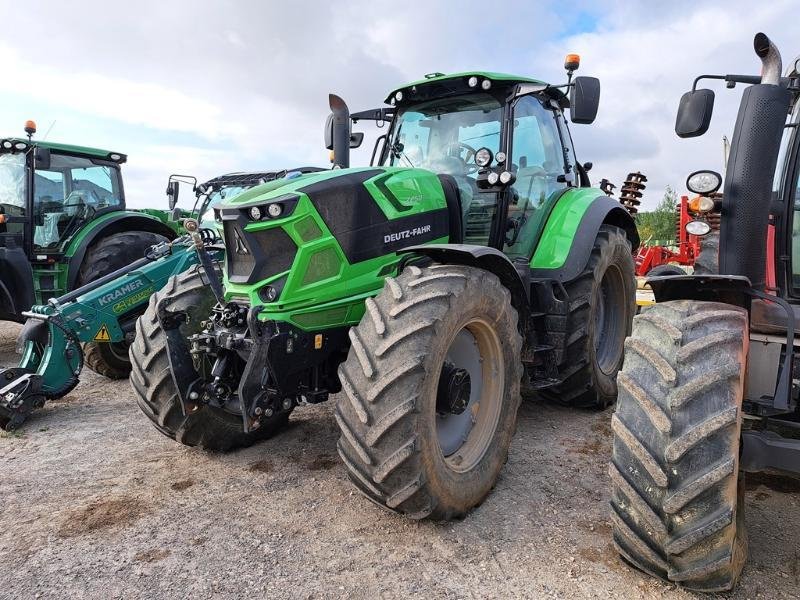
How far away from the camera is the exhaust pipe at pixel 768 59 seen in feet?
7.98

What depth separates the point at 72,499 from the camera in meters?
3.28

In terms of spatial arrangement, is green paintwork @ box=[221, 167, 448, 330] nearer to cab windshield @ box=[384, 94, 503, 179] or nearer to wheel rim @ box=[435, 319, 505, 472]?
wheel rim @ box=[435, 319, 505, 472]

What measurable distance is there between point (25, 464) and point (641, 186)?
28.9 feet

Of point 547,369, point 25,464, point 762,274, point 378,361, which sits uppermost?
point 762,274

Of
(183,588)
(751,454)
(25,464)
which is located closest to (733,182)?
(751,454)

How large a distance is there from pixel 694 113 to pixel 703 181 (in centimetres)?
29

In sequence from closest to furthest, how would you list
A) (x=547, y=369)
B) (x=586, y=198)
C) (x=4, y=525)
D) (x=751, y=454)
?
1. (x=751, y=454)
2. (x=4, y=525)
3. (x=547, y=369)
4. (x=586, y=198)

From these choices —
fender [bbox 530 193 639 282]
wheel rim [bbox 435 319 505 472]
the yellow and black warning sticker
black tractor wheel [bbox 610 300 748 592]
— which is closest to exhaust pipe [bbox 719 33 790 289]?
black tractor wheel [bbox 610 300 748 592]

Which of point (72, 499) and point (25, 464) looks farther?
point (25, 464)

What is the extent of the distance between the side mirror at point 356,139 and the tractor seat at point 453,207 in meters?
1.06

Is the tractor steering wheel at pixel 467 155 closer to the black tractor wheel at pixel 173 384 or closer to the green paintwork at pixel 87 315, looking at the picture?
the black tractor wheel at pixel 173 384

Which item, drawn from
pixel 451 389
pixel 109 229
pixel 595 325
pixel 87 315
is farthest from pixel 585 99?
pixel 109 229

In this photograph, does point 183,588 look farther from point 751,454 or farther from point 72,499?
point 751,454

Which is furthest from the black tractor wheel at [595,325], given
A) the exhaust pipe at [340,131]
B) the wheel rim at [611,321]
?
the exhaust pipe at [340,131]
